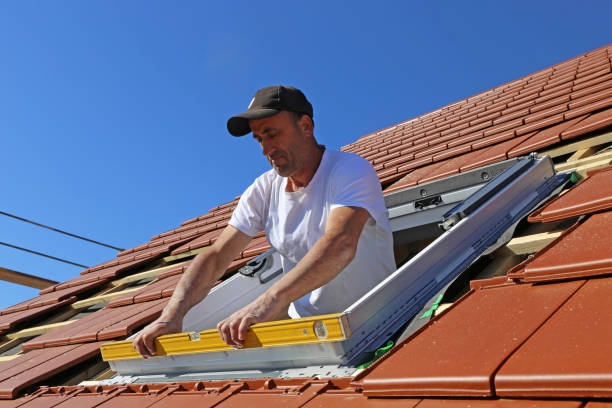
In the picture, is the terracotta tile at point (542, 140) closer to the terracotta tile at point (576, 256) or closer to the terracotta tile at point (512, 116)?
the terracotta tile at point (512, 116)

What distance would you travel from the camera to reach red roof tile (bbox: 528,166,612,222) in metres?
1.61

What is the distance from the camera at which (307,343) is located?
159 centimetres

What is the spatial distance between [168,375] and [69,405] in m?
0.38

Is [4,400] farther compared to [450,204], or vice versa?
[450,204]

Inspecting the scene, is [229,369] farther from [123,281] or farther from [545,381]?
[123,281]

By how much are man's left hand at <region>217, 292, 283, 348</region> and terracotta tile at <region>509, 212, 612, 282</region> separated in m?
0.77

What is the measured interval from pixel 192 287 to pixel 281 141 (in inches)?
30.6

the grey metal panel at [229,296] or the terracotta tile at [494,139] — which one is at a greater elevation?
the terracotta tile at [494,139]

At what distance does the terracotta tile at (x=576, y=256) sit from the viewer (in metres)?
1.22

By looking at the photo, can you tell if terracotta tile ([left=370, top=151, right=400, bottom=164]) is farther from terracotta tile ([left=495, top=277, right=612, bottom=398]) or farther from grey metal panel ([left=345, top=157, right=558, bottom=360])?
terracotta tile ([left=495, top=277, right=612, bottom=398])

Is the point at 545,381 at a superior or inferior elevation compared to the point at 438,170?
inferior

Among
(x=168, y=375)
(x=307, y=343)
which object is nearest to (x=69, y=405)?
(x=168, y=375)

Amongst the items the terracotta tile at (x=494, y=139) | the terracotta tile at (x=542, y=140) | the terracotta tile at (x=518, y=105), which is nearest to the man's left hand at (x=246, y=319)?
the terracotta tile at (x=542, y=140)

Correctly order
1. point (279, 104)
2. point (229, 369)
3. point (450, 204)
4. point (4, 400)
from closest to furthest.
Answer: point (229, 369), point (279, 104), point (4, 400), point (450, 204)
